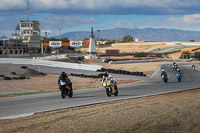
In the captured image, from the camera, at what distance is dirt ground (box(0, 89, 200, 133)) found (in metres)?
10.1

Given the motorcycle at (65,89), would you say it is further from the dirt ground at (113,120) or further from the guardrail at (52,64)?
the guardrail at (52,64)

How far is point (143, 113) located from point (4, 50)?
270 ft

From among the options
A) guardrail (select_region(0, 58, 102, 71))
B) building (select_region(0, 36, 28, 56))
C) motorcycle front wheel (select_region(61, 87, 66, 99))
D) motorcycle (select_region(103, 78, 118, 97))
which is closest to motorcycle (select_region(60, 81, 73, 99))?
motorcycle front wheel (select_region(61, 87, 66, 99))

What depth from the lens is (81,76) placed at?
120ft

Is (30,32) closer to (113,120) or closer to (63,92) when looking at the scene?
(63,92)

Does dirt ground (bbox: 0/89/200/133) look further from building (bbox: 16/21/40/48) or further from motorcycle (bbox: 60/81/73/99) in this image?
building (bbox: 16/21/40/48)

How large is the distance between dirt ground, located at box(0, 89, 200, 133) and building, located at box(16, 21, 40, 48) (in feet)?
332

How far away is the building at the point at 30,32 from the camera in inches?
4567

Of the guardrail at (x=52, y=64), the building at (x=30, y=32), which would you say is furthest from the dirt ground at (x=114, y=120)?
the building at (x=30, y=32)

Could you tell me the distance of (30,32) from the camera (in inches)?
5007

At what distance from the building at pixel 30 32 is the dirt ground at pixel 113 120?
332ft

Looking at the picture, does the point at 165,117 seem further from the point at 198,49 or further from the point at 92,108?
the point at 198,49

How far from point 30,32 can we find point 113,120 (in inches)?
4722

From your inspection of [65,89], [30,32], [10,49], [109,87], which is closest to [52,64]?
[109,87]
